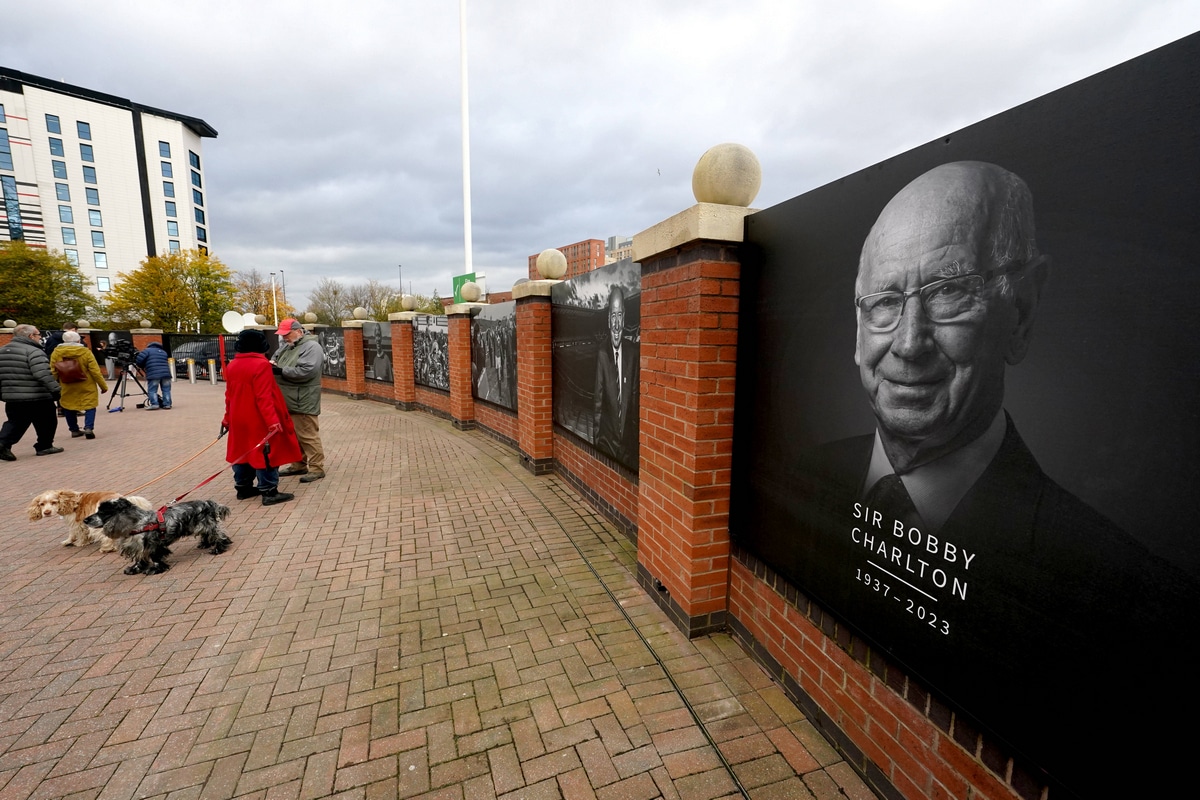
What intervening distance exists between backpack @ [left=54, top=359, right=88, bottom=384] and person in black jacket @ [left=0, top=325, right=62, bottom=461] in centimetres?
46

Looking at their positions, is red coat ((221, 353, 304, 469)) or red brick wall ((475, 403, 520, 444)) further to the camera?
red brick wall ((475, 403, 520, 444))

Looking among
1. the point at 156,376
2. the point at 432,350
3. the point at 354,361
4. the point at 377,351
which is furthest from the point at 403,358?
the point at 156,376

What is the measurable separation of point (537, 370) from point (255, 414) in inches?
123

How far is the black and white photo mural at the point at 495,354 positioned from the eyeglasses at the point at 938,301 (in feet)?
18.9

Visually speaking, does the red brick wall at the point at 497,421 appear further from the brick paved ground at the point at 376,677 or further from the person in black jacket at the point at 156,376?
the person in black jacket at the point at 156,376

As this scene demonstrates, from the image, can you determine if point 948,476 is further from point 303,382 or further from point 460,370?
point 460,370

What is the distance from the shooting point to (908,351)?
1648mm

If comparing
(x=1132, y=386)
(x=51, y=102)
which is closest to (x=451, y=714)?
(x=1132, y=386)

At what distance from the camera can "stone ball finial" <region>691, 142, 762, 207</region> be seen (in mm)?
2619

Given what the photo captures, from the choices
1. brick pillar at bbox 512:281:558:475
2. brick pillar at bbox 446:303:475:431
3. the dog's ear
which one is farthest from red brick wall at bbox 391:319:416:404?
the dog's ear

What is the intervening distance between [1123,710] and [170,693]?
3800 mm

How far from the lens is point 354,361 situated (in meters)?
13.8

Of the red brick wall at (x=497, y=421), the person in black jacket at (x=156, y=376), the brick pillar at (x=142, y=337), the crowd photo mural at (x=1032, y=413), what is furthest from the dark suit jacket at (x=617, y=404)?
the brick pillar at (x=142, y=337)

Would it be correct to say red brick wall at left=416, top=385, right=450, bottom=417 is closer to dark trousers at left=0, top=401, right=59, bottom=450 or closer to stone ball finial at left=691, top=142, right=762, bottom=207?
dark trousers at left=0, top=401, right=59, bottom=450
